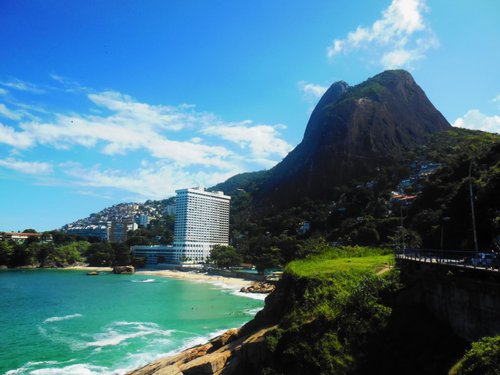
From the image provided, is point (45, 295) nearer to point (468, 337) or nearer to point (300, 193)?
point (468, 337)

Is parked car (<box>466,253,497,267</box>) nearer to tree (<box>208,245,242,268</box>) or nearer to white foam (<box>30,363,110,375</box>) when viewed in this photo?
white foam (<box>30,363,110,375</box>)

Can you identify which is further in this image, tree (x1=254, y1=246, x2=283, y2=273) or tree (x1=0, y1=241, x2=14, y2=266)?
tree (x1=0, y1=241, x2=14, y2=266)

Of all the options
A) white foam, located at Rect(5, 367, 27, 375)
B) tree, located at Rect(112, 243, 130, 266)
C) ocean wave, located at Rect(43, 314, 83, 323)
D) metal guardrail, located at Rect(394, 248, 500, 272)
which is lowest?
ocean wave, located at Rect(43, 314, 83, 323)

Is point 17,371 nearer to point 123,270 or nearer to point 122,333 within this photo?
point 122,333

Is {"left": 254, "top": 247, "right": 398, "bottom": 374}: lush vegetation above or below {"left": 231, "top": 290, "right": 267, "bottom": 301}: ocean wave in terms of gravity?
above

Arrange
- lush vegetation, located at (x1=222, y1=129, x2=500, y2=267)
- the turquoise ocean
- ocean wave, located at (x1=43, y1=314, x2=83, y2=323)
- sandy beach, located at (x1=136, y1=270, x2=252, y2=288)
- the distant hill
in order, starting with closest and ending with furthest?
the turquoise ocean, lush vegetation, located at (x1=222, y1=129, x2=500, y2=267), ocean wave, located at (x1=43, y1=314, x2=83, y2=323), sandy beach, located at (x1=136, y1=270, x2=252, y2=288), the distant hill

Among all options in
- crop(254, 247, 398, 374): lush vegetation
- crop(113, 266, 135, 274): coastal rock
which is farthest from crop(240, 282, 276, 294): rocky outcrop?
crop(113, 266, 135, 274): coastal rock

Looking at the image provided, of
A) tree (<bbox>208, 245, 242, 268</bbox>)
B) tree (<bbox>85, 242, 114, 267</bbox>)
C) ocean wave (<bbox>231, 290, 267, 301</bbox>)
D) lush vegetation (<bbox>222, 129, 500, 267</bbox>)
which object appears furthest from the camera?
tree (<bbox>85, 242, 114, 267</bbox>)

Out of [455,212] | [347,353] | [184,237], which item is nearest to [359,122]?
[184,237]

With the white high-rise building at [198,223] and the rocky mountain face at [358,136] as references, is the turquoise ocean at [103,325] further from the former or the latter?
the rocky mountain face at [358,136]
